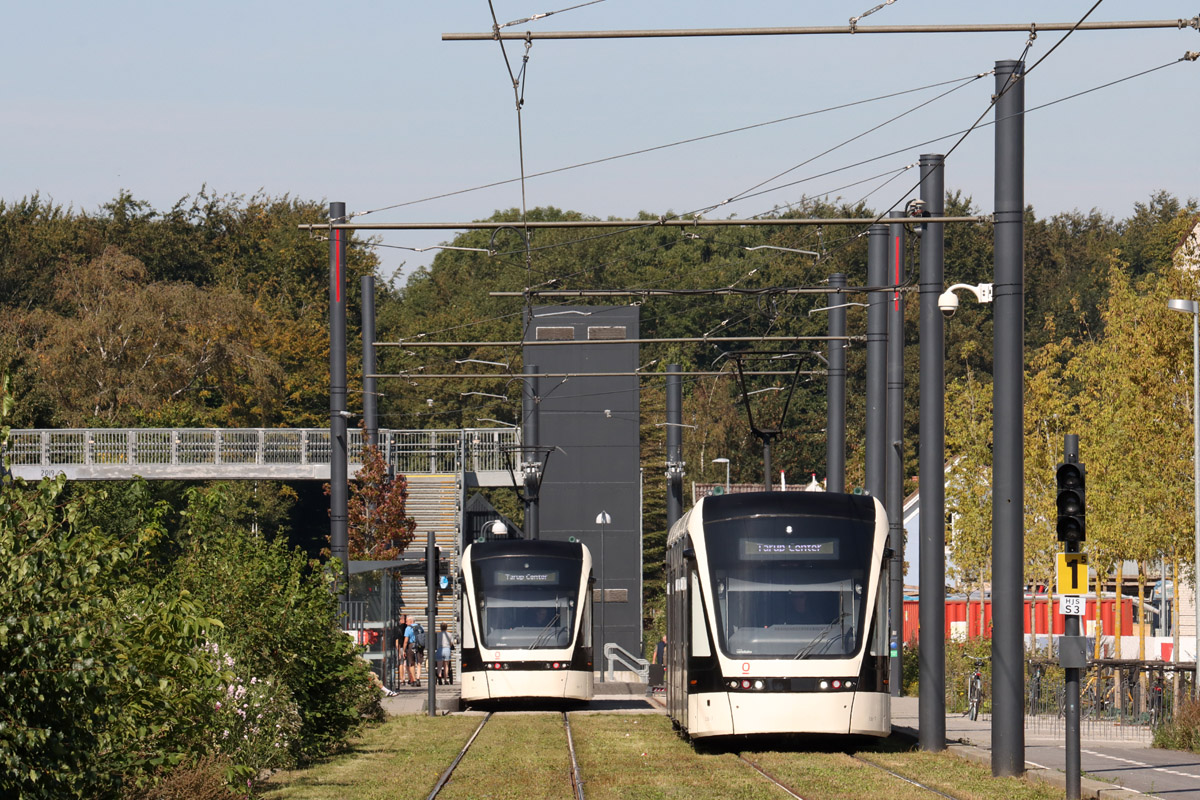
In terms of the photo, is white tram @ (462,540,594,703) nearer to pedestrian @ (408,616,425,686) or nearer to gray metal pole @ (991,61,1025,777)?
gray metal pole @ (991,61,1025,777)

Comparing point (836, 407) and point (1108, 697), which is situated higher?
point (836, 407)

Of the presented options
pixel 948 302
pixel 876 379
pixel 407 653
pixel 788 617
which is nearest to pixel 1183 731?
pixel 788 617

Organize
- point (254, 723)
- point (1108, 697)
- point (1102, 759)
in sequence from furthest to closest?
point (1108, 697) → point (1102, 759) → point (254, 723)

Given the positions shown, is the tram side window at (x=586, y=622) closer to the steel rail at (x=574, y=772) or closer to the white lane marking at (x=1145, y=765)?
the steel rail at (x=574, y=772)

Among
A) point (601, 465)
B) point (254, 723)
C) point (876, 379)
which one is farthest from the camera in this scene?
point (601, 465)

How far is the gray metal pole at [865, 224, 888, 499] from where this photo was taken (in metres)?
28.2

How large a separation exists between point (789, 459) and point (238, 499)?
3038cm

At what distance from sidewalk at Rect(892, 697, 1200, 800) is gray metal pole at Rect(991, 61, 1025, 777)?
600mm

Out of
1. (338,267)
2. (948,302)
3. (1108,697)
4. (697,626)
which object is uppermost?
(338,267)

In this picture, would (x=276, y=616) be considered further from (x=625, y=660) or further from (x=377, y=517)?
(x=625, y=660)

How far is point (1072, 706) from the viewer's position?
50.6 feet

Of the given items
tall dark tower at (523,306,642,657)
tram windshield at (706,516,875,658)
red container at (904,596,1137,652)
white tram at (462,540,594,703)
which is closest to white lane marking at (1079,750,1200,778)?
tram windshield at (706,516,875,658)

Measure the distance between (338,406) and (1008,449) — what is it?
14.7 metres

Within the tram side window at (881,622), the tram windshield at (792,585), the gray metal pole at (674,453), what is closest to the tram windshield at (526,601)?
the tram windshield at (792,585)
